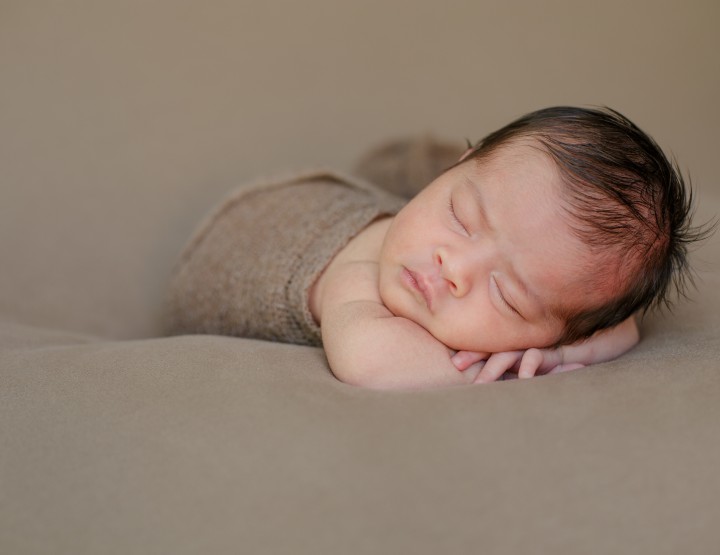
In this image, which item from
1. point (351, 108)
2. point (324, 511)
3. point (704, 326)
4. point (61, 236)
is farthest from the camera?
point (351, 108)

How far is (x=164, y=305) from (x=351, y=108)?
68cm

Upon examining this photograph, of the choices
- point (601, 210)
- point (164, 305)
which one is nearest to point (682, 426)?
point (601, 210)

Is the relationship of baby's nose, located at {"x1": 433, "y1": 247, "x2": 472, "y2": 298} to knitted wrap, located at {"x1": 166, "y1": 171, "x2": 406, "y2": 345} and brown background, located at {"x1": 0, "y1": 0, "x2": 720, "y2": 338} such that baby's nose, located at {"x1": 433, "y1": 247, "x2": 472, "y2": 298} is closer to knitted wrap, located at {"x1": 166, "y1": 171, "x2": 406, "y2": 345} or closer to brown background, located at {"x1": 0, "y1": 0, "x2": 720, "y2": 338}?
knitted wrap, located at {"x1": 166, "y1": 171, "x2": 406, "y2": 345}

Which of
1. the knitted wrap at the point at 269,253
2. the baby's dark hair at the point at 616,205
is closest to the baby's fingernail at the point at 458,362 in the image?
the baby's dark hair at the point at 616,205

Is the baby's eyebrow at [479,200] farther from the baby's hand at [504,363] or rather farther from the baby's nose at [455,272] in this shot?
the baby's hand at [504,363]

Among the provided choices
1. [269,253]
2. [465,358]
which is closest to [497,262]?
[465,358]

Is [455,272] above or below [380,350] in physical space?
above

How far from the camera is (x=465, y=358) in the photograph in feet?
3.56

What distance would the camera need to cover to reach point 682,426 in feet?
2.52

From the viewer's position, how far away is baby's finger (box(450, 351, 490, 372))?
3.53ft

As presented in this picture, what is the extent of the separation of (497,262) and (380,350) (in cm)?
20

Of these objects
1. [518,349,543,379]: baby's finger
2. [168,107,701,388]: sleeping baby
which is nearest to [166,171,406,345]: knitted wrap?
[168,107,701,388]: sleeping baby

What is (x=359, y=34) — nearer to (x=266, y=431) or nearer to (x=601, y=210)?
(x=601, y=210)

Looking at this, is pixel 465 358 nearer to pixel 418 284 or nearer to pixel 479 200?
pixel 418 284
